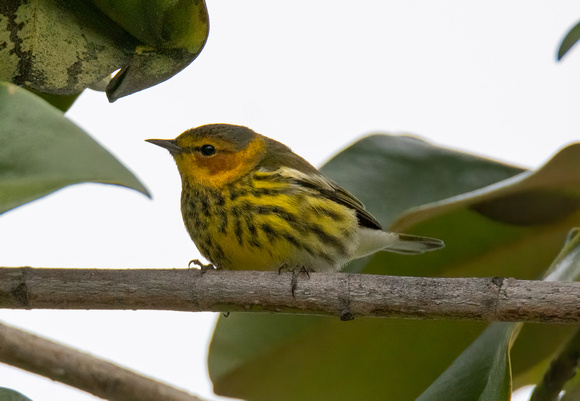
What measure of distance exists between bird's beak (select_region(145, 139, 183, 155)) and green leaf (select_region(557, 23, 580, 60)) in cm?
133

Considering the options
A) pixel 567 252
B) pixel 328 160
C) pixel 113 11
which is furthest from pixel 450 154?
pixel 113 11

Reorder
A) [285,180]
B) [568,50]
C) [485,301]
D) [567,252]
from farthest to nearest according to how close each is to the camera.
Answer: [285,180]
[567,252]
[568,50]
[485,301]

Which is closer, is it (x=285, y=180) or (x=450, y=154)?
(x=450, y=154)

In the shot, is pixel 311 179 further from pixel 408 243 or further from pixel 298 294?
pixel 298 294

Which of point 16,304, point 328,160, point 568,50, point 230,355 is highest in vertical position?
point 568,50

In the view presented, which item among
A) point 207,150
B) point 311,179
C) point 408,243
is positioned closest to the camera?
point 408,243

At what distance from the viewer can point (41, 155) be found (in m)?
1.22

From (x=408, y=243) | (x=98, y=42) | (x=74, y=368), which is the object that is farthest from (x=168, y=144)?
(x=98, y=42)

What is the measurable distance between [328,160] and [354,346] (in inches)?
18.5

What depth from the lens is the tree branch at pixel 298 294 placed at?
135 centimetres

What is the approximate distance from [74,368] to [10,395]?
42cm

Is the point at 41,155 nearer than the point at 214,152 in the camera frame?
Yes

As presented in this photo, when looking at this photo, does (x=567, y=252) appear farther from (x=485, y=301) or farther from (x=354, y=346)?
(x=354, y=346)

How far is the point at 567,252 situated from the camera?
166cm
